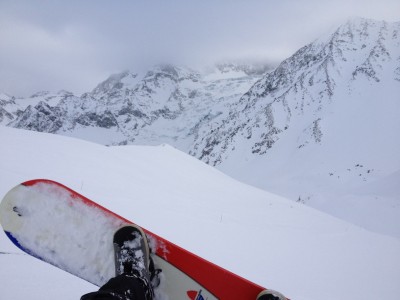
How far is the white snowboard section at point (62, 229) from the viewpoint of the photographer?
8.68ft

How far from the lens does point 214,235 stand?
5680 millimetres

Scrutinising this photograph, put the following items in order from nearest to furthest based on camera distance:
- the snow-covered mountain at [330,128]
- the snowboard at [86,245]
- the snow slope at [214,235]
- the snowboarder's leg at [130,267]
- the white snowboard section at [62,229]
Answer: the snowboarder's leg at [130,267] < the snowboard at [86,245] < the white snowboard section at [62,229] < the snow slope at [214,235] < the snow-covered mountain at [330,128]

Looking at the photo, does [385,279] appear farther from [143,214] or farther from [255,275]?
[143,214]

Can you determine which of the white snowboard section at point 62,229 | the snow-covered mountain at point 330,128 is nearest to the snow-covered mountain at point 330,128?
the snow-covered mountain at point 330,128

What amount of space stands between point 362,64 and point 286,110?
83.2 ft

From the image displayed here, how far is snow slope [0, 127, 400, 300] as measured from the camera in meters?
2.85

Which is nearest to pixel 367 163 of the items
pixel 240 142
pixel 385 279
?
pixel 240 142

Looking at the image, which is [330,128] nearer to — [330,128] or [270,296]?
[330,128]

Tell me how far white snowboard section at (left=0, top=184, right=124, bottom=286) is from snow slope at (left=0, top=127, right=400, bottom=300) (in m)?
0.19

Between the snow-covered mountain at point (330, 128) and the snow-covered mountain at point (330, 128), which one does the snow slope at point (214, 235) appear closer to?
the snow-covered mountain at point (330, 128)

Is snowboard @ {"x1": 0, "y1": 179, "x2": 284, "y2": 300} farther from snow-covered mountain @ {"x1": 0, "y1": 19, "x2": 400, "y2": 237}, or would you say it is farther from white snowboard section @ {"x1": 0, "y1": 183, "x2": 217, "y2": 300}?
snow-covered mountain @ {"x1": 0, "y1": 19, "x2": 400, "y2": 237}

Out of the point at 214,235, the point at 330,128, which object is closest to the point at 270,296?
the point at 214,235

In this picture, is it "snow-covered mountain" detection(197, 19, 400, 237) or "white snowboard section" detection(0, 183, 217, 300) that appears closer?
"white snowboard section" detection(0, 183, 217, 300)

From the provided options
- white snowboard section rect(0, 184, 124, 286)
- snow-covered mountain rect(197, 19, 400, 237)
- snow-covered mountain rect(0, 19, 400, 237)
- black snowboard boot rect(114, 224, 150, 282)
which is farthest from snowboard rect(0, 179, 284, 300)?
snow-covered mountain rect(197, 19, 400, 237)
